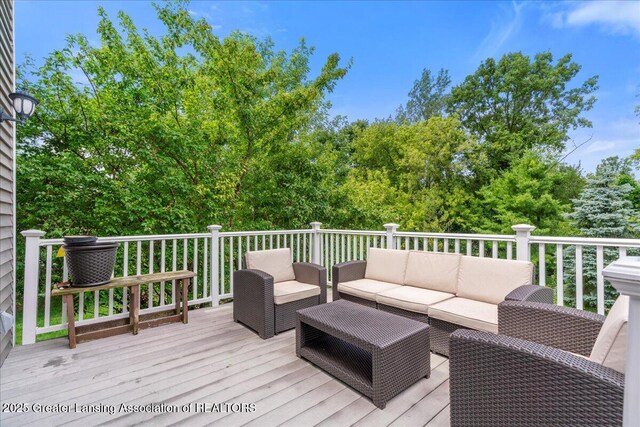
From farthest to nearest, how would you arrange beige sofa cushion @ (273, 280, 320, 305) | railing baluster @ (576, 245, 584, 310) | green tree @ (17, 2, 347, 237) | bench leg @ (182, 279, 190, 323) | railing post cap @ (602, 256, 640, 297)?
green tree @ (17, 2, 347, 237) < bench leg @ (182, 279, 190, 323) < beige sofa cushion @ (273, 280, 320, 305) < railing baluster @ (576, 245, 584, 310) < railing post cap @ (602, 256, 640, 297)

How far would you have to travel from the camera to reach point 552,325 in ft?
6.14

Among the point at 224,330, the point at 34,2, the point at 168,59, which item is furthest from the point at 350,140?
the point at 224,330

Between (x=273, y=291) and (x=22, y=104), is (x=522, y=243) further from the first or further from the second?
(x=22, y=104)

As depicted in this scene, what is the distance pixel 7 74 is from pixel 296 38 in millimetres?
7152

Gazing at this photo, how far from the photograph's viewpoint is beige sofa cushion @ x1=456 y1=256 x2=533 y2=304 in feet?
8.74

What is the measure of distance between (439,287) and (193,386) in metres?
2.50

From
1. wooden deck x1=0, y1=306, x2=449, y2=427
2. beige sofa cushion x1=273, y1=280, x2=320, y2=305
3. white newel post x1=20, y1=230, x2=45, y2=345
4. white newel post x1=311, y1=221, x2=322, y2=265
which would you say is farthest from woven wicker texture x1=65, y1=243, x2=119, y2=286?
white newel post x1=311, y1=221, x2=322, y2=265

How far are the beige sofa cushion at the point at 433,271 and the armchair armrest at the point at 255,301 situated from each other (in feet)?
5.32

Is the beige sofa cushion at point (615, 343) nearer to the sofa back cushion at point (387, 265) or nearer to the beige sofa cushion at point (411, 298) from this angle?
the beige sofa cushion at point (411, 298)

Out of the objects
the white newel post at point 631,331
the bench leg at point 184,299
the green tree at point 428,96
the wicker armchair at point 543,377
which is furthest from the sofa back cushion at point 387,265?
the green tree at point 428,96

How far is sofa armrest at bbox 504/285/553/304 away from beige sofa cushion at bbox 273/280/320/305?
202cm

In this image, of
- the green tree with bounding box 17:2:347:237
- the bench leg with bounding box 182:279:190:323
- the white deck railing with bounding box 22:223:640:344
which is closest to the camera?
the white deck railing with bounding box 22:223:640:344

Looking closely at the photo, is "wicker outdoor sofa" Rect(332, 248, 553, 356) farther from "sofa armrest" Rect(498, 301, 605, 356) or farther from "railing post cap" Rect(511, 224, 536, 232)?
"railing post cap" Rect(511, 224, 536, 232)

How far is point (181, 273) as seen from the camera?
3.57 m
